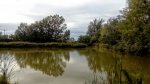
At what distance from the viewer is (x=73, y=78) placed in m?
11.5

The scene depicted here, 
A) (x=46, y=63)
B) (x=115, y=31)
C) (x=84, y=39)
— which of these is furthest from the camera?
(x=84, y=39)

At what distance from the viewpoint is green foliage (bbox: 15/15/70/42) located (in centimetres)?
4825

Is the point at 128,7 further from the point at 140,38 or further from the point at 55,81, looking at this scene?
the point at 55,81

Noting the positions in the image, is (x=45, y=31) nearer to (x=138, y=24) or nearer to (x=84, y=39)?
Result: (x=84, y=39)

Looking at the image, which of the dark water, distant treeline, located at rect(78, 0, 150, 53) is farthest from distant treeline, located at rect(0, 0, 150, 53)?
the dark water

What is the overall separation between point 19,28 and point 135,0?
30283 millimetres

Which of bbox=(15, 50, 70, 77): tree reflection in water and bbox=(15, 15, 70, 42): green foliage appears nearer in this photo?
bbox=(15, 50, 70, 77): tree reflection in water

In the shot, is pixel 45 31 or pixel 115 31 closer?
pixel 115 31

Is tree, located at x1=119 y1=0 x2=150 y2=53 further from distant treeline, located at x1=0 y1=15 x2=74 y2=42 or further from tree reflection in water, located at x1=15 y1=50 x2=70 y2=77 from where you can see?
distant treeline, located at x1=0 y1=15 x2=74 y2=42

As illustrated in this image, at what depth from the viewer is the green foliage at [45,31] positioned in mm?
48250

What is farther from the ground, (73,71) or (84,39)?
(84,39)

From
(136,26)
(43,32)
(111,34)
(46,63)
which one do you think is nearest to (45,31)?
(43,32)

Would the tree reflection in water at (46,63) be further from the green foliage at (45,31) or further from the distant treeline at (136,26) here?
the green foliage at (45,31)

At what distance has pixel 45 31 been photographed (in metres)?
51.4
